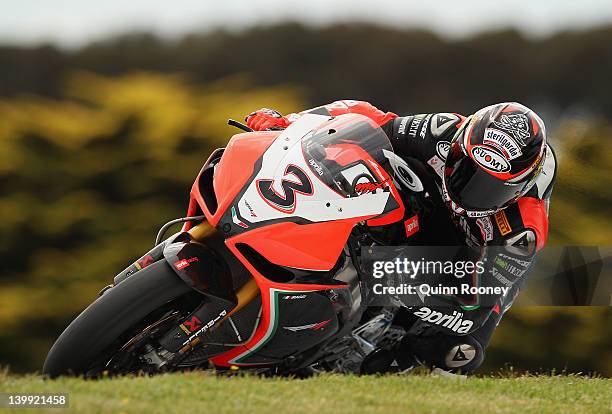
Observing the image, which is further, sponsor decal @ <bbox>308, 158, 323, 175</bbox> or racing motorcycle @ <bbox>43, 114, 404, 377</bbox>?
sponsor decal @ <bbox>308, 158, 323, 175</bbox>

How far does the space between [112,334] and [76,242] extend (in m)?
2.56

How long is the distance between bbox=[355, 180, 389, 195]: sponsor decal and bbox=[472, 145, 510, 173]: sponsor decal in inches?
24.9

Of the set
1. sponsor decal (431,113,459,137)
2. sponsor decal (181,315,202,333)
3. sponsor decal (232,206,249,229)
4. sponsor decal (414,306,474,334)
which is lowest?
sponsor decal (414,306,474,334)

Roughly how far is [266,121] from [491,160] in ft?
4.12

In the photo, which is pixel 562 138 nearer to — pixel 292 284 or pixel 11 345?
pixel 292 284

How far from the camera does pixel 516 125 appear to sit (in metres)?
4.84

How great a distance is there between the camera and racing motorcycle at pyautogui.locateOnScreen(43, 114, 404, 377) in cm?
415

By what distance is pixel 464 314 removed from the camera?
4801mm

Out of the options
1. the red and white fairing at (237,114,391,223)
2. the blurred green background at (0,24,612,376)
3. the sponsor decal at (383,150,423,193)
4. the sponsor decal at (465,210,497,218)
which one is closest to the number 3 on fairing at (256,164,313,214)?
the red and white fairing at (237,114,391,223)

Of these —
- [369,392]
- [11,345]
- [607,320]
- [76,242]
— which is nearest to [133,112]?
[76,242]

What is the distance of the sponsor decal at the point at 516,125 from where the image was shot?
15.7 feet

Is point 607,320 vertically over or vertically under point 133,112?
under

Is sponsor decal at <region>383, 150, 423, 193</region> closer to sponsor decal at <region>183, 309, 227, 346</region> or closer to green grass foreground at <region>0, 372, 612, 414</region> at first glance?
green grass foreground at <region>0, 372, 612, 414</region>

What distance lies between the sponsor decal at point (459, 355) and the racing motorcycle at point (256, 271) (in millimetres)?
670
